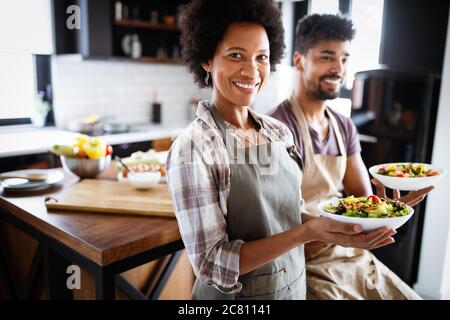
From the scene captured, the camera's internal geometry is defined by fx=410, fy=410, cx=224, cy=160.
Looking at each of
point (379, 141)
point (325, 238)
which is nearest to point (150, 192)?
point (325, 238)

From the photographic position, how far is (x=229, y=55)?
0.87 m

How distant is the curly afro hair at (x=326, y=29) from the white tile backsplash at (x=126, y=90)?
1527 millimetres

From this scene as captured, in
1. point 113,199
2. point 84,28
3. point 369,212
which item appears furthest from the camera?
point 84,28

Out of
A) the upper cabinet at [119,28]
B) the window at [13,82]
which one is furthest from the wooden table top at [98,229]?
the upper cabinet at [119,28]

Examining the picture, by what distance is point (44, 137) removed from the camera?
8.64ft

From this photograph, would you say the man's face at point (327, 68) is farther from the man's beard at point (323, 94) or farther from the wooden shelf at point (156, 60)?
the wooden shelf at point (156, 60)

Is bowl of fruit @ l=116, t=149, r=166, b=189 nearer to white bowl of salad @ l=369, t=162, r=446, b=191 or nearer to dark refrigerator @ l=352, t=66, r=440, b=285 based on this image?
white bowl of salad @ l=369, t=162, r=446, b=191

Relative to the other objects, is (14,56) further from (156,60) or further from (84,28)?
(156,60)

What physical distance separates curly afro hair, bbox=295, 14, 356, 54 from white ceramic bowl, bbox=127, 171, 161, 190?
2.16ft

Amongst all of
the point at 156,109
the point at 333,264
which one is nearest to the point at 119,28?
the point at 156,109

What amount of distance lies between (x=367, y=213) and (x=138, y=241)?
1.88ft

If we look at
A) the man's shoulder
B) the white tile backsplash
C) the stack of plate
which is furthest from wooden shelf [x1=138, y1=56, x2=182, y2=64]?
the man's shoulder

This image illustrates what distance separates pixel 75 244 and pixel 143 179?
0.41 m

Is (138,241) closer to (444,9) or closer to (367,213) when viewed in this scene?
(367,213)
